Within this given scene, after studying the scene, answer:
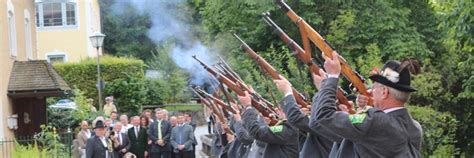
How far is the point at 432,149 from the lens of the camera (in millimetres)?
20219

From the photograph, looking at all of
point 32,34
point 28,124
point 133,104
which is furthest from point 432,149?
point 133,104

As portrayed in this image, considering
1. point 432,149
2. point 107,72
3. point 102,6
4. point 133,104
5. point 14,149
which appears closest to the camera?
point 14,149

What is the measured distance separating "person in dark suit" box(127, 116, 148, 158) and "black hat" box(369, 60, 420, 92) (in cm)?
1398

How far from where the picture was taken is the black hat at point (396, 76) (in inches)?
223

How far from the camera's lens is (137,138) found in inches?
770

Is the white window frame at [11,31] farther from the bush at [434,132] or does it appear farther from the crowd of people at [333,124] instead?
the bush at [434,132]

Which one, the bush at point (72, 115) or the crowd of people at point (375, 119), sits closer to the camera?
the crowd of people at point (375, 119)

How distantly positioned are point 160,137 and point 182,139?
53 centimetres

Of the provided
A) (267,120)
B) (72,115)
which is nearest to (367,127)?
(267,120)

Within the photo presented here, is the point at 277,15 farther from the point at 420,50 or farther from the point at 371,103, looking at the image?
the point at 371,103

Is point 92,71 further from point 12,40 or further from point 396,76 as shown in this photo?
point 396,76

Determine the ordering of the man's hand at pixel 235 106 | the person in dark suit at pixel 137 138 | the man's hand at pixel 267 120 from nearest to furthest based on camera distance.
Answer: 1. the man's hand at pixel 267 120
2. the man's hand at pixel 235 106
3. the person in dark suit at pixel 137 138

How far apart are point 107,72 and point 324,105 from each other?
3518 centimetres

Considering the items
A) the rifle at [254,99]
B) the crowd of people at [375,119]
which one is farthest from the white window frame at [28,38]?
the crowd of people at [375,119]
